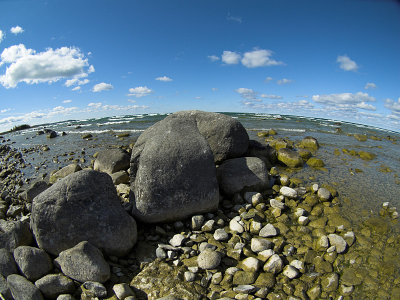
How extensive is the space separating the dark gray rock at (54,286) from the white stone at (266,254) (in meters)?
2.98

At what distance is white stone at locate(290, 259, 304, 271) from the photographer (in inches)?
132

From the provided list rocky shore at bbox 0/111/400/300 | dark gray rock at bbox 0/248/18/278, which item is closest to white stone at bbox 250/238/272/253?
rocky shore at bbox 0/111/400/300

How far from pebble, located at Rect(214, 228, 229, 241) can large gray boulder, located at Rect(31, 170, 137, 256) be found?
62.2 inches

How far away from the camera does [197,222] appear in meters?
4.39

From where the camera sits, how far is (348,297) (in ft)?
9.73

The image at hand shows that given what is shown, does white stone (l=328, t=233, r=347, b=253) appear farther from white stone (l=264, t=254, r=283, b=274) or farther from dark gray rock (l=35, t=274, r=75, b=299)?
dark gray rock (l=35, t=274, r=75, b=299)

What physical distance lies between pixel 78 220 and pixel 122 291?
1.48 m

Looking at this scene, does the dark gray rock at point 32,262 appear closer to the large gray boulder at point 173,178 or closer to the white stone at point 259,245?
the large gray boulder at point 173,178

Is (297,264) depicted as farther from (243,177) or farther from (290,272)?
(243,177)

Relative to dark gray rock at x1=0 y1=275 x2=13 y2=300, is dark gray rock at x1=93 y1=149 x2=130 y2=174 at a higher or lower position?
higher

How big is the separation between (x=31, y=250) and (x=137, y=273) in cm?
176

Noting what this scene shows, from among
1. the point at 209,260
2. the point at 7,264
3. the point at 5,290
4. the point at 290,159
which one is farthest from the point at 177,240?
the point at 290,159

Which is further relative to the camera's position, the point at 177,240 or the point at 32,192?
the point at 32,192

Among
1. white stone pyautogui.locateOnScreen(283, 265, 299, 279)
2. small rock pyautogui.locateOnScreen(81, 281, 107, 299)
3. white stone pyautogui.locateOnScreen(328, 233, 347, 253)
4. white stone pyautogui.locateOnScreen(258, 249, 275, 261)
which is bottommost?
small rock pyautogui.locateOnScreen(81, 281, 107, 299)
